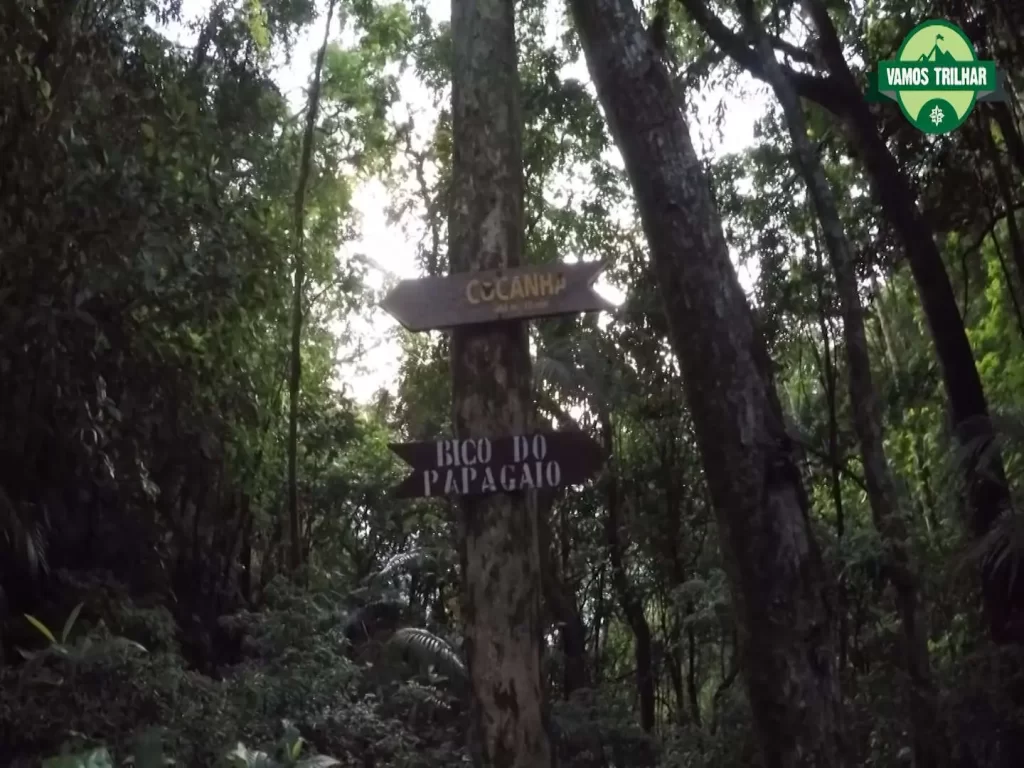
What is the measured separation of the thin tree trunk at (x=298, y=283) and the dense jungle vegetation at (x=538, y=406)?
0.23ft

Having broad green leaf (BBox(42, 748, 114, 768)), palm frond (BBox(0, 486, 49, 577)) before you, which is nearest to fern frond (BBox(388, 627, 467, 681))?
palm frond (BBox(0, 486, 49, 577))

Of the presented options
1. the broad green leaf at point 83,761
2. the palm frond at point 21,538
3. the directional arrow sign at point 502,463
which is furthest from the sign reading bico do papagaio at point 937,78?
the palm frond at point 21,538

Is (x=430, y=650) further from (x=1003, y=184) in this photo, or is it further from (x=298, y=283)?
(x=1003, y=184)

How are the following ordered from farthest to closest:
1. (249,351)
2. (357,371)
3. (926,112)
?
(357,371) < (249,351) < (926,112)

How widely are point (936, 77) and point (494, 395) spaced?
205 inches

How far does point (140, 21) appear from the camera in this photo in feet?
29.1

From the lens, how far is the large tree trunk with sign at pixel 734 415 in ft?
13.3

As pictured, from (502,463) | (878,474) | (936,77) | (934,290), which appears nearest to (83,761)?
(502,463)

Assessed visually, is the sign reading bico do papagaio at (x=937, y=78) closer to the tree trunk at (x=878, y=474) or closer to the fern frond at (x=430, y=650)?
the tree trunk at (x=878, y=474)

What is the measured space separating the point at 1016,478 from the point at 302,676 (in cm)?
564

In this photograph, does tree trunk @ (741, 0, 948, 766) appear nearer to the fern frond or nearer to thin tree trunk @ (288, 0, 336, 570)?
the fern frond

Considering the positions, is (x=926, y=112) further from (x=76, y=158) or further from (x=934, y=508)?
(x=76, y=158)

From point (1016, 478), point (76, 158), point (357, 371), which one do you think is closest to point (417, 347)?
point (357, 371)

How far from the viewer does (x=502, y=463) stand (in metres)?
Result: 3.65
